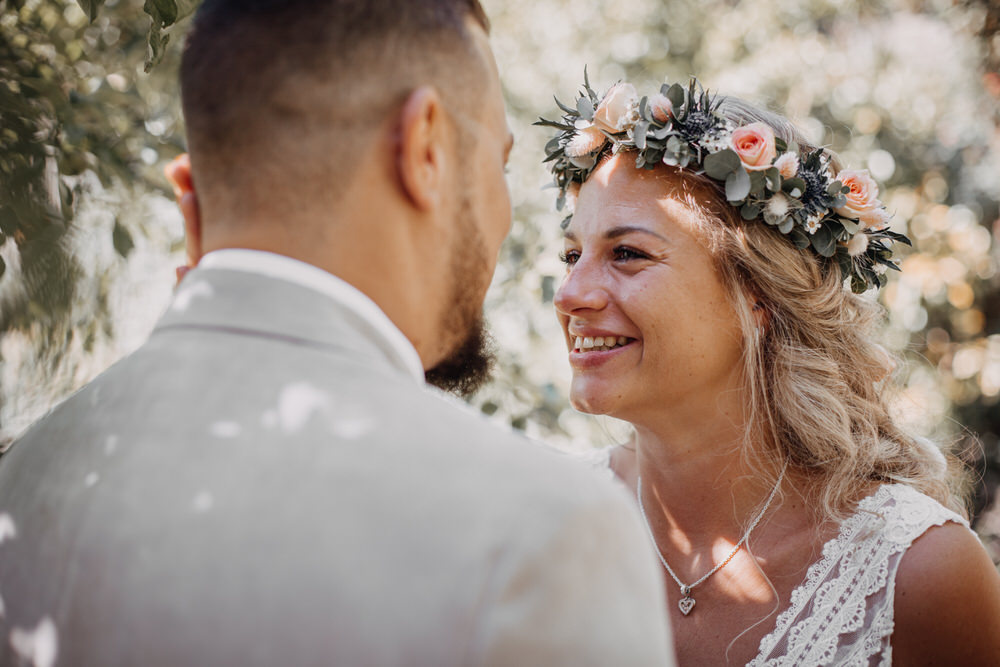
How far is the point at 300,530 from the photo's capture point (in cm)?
96

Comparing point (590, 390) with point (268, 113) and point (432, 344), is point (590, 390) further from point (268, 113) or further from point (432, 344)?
point (268, 113)

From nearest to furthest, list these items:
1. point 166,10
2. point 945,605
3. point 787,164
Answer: point 166,10 < point 945,605 < point 787,164

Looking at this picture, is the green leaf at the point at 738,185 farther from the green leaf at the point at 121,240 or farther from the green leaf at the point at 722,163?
the green leaf at the point at 121,240

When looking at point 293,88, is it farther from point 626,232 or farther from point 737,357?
point 737,357

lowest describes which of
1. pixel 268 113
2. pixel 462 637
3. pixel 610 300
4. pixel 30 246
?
pixel 610 300

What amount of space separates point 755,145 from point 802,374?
2.73 feet

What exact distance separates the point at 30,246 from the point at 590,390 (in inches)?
67.0

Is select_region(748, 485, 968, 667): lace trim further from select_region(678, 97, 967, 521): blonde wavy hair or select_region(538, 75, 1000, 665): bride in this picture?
select_region(678, 97, 967, 521): blonde wavy hair

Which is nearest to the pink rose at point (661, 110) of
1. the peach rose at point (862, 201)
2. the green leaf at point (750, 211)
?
the green leaf at point (750, 211)

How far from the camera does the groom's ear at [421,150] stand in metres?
1.25

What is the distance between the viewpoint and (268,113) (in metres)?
1.25

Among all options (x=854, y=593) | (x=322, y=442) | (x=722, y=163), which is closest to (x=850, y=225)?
(x=722, y=163)

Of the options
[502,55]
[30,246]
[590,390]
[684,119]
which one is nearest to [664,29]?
[502,55]

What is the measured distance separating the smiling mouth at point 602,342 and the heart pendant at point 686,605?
34.9 inches
